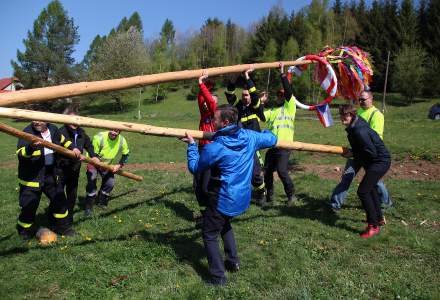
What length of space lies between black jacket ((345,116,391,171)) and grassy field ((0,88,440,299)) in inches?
47.1

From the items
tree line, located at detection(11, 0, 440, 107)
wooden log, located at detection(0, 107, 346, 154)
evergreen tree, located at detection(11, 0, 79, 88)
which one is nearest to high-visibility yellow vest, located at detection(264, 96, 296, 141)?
wooden log, located at detection(0, 107, 346, 154)

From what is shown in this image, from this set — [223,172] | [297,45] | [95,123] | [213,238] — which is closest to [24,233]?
[95,123]

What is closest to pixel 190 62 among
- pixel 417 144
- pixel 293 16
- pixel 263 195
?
pixel 293 16

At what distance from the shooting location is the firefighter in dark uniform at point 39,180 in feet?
20.7

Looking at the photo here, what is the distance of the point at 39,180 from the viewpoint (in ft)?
21.2

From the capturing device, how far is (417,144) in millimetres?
14852

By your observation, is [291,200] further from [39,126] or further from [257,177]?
[39,126]

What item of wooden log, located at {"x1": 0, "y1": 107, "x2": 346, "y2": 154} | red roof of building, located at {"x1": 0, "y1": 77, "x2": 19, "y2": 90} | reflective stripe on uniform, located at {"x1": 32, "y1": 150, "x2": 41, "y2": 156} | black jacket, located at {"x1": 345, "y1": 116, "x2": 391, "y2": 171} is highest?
red roof of building, located at {"x1": 0, "y1": 77, "x2": 19, "y2": 90}

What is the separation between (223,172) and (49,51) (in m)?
→ 59.2

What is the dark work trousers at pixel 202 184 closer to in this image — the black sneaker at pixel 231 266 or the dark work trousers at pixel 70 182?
the black sneaker at pixel 231 266

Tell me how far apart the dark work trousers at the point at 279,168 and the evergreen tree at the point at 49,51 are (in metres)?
50.8

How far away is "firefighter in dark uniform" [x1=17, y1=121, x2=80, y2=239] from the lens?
6297mm

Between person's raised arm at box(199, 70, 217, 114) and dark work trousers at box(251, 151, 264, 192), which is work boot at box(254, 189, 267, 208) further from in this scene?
person's raised arm at box(199, 70, 217, 114)

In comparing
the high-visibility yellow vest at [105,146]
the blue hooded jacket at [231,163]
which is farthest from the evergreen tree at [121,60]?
the blue hooded jacket at [231,163]
